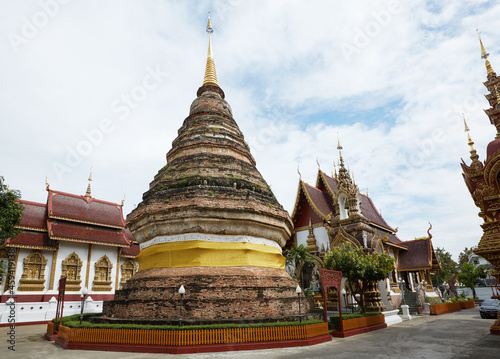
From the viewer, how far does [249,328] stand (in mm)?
8711

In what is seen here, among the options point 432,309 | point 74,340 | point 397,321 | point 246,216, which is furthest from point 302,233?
point 74,340

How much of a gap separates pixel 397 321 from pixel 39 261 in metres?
21.6

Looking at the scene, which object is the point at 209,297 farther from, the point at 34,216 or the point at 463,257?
the point at 463,257

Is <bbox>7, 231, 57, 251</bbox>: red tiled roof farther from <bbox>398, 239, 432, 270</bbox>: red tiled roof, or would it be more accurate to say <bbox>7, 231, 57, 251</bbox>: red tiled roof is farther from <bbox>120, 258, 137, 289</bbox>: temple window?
<bbox>398, 239, 432, 270</bbox>: red tiled roof

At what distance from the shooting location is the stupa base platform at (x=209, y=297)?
956 cm

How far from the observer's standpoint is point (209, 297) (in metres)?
9.79

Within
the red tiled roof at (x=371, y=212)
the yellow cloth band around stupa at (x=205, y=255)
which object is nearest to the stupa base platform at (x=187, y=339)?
the yellow cloth band around stupa at (x=205, y=255)

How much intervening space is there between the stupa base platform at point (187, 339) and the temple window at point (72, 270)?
13.7 metres

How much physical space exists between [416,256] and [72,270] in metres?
25.2

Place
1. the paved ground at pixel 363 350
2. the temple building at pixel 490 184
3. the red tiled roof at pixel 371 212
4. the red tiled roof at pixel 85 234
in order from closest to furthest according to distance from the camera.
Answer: the paved ground at pixel 363 350 < the temple building at pixel 490 184 < the red tiled roof at pixel 85 234 < the red tiled roof at pixel 371 212

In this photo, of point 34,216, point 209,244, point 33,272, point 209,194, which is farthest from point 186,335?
point 34,216

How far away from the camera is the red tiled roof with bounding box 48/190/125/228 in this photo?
75.4 ft

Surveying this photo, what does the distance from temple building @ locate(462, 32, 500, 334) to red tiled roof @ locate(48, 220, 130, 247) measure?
2212 centimetres

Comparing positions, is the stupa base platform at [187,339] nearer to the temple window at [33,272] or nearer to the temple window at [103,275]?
the temple window at [33,272]
